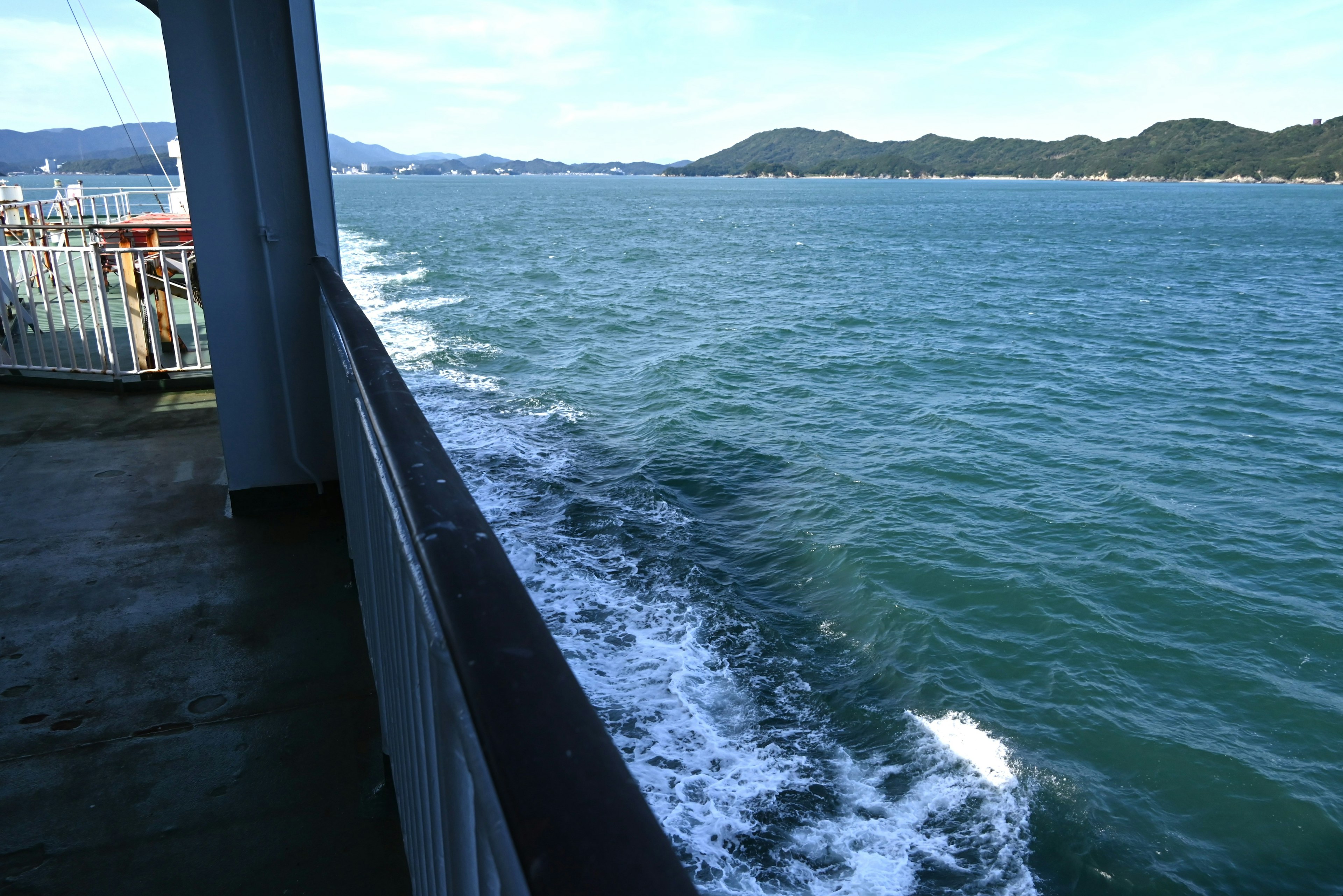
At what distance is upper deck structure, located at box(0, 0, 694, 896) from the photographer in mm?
824

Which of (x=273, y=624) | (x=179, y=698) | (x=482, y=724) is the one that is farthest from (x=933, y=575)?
(x=482, y=724)

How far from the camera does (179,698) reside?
127 inches

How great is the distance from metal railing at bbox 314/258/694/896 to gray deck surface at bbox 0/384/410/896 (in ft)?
3.17

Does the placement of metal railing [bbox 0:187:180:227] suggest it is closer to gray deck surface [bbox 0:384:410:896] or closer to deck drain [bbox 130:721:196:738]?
gray deck surface [bbox 0:384:410:896]

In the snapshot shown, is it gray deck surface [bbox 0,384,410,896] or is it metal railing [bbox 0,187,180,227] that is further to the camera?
metal railing [bbox 0,187,180,227]

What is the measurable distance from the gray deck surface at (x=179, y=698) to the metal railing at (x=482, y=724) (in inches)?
38.0

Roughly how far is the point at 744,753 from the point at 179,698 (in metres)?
4.28

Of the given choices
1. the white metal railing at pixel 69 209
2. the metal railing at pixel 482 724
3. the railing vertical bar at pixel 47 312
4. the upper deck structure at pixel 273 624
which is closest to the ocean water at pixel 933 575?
the upper deck structure at pixel 273 624

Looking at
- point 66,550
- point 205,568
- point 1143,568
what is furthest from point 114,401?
point 1143,568

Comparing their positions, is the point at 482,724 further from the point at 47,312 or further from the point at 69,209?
the point at 69,209

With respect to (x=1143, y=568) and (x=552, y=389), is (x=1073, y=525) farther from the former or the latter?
(x=552, y=389)

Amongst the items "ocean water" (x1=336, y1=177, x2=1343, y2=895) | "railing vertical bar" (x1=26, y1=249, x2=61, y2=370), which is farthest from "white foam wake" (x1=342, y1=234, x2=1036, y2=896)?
"railing vertical bar" (x1=26, y1=249, x2=61, y2=370)

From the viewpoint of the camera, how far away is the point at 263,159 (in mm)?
4387

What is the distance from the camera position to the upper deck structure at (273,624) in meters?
0.82
